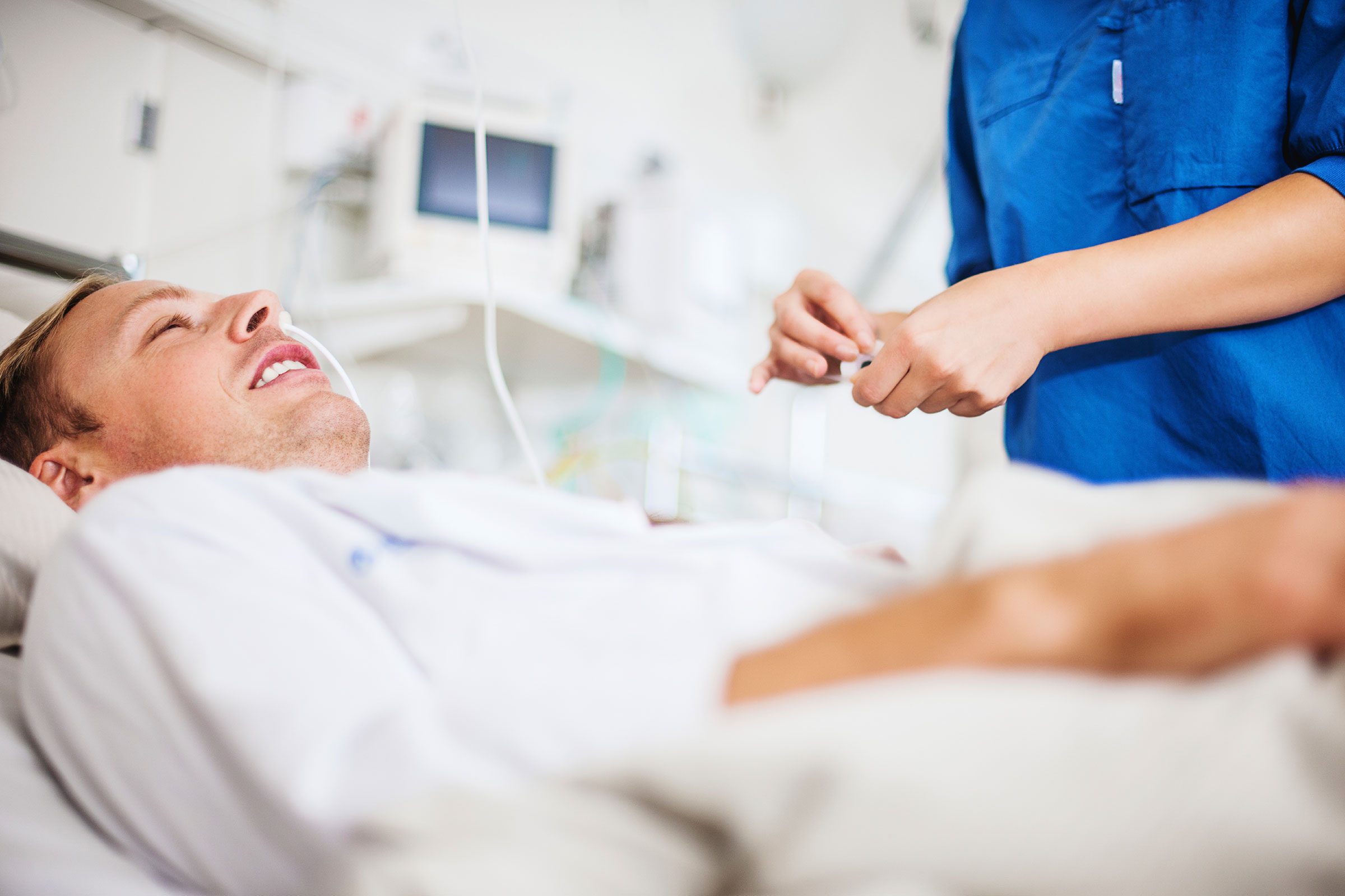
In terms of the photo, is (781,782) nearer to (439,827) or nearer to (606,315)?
(439,827)

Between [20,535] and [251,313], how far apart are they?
35 centimetres

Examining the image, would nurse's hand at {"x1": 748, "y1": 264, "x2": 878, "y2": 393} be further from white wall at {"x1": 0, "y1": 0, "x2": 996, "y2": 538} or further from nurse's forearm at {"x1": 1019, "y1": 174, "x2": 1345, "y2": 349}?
white wall at {"x1": 0, "y1": 0, "x2": 996, "y2": 538}

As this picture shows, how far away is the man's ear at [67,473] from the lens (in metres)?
0.88

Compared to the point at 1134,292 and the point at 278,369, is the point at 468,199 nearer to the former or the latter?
the point at 278,369

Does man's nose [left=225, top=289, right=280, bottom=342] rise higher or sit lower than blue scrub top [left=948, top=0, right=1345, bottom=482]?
lower

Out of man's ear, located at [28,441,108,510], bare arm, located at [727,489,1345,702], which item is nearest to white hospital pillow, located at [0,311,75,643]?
man's ear, located at [28,441,108,510]

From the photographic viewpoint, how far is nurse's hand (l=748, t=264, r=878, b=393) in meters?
0.86

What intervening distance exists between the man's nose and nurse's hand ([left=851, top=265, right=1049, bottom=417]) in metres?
0.72

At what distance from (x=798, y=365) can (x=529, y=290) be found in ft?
3.08

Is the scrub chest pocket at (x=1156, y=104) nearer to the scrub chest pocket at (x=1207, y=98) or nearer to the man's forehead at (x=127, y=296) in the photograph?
the scrub chest pocket at (x=1207, y=98)

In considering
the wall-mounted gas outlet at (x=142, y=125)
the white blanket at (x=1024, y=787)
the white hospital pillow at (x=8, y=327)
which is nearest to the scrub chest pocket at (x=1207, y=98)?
the white blanket at (x=1024, y=787)

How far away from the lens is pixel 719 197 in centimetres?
263

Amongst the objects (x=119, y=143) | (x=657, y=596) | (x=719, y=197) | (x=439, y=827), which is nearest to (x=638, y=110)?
(x=719, y=197)

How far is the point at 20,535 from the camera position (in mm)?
710
